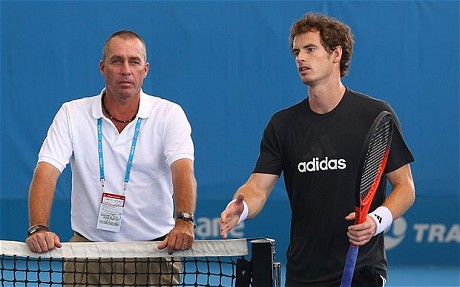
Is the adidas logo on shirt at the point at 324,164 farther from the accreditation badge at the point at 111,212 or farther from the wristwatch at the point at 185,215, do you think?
the accreditation badge at the point at 111,212

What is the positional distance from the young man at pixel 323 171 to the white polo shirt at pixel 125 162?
52cm

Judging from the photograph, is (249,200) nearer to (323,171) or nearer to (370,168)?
(323,171)

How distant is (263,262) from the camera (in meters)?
3.90

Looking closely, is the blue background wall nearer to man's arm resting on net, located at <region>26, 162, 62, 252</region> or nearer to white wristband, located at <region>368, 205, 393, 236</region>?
man's arm resting on net, located at <region>26, 162, 62, 252</region>

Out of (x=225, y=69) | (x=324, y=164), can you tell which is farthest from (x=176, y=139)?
(x=225, y=69)

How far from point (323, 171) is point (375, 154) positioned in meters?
0.24

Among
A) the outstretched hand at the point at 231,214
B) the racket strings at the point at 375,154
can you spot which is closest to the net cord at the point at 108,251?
the outstretched hand at the point at 231,214

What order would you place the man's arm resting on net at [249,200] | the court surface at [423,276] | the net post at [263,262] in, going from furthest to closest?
the court surface at [423,276], the man's arm resting on net at [249,200], the net post at [263,262]

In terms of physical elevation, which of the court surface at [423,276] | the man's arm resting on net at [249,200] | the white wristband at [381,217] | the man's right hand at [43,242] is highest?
the man's arm resting on net at [249,200]

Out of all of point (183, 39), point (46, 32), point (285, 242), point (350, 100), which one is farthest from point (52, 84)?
point (350, 100)

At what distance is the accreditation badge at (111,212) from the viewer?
4.85 meters

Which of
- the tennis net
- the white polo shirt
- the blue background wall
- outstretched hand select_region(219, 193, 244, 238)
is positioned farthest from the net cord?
the blue background wall

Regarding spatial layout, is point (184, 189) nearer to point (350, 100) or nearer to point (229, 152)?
point (350, 100)

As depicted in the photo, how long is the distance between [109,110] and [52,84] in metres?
5.35
